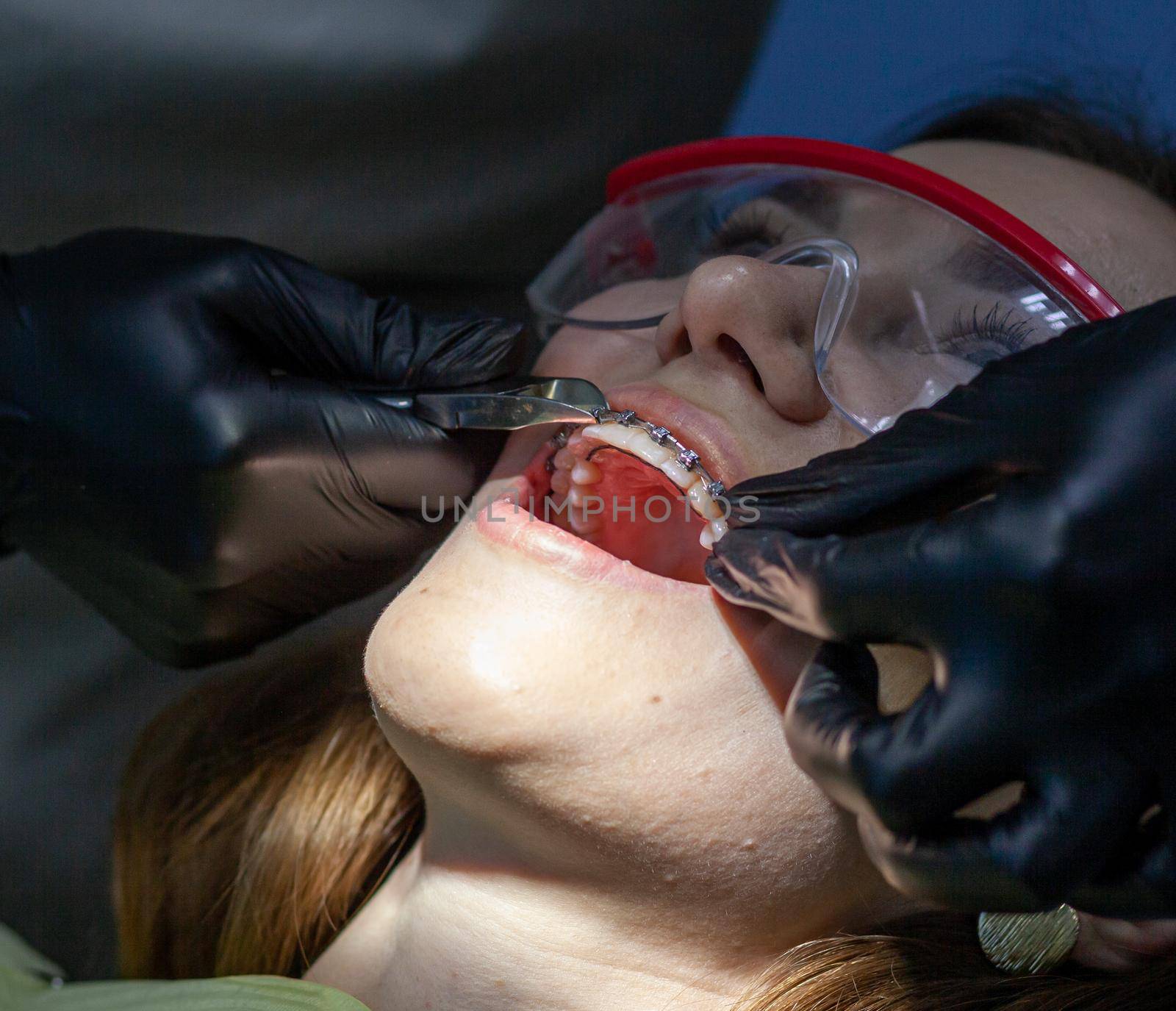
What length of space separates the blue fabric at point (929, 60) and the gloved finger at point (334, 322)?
0.92 m

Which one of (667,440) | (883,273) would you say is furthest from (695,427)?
(883,273)

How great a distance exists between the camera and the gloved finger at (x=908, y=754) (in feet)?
2.49

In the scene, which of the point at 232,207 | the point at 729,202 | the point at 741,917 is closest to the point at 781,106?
the point at 729,202

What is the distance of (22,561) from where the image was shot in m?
1.81

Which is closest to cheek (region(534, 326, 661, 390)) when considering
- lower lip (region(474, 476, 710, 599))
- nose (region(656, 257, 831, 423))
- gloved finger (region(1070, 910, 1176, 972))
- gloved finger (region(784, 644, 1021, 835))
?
nose (region(656, 257, 831, 423))

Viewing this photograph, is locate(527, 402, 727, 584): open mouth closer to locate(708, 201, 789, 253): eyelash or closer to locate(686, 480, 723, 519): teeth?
locate(686, 480, 723, 519): teeth

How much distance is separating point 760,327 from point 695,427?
0.12 meters

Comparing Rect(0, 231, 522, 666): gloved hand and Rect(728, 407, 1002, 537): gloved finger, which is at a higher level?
Rect(728, 407, 1002, 537): gloved finger

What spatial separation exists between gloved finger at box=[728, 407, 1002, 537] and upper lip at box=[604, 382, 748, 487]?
0.29 ft

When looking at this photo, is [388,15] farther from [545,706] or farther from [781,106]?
[545,706]

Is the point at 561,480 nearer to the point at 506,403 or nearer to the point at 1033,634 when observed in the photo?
the point at 506,403

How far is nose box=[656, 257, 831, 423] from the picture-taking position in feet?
3.30

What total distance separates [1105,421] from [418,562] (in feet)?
3.55

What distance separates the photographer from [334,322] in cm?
132
